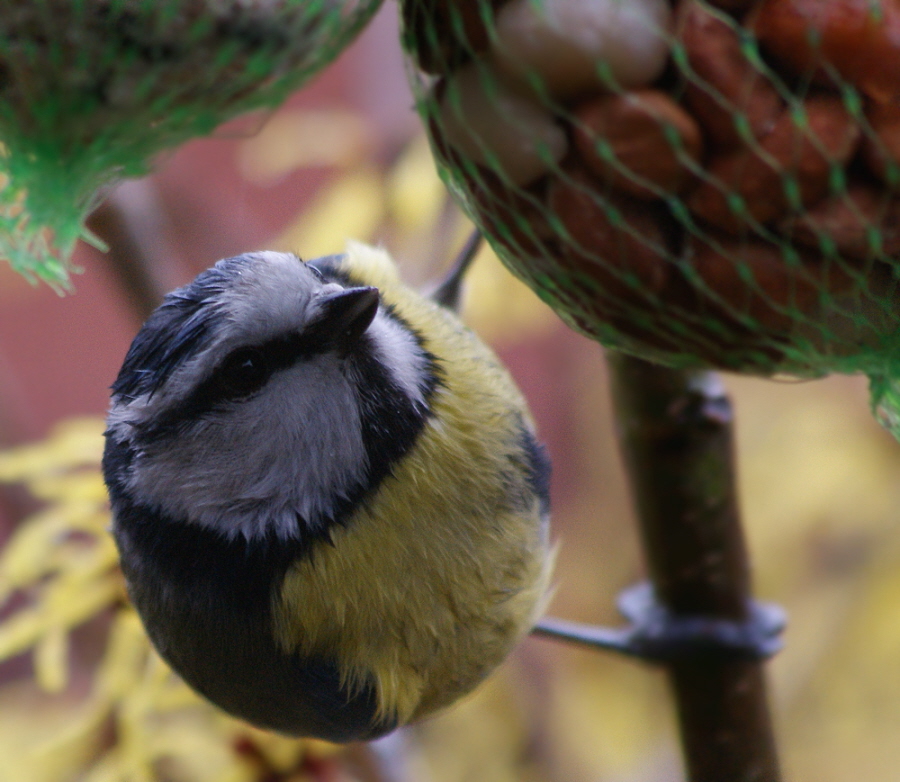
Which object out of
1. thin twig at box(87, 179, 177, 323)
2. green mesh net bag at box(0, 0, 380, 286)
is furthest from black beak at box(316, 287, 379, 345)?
thin twig at box(87, 179, 177, 323)

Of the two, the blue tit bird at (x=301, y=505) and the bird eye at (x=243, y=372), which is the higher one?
the bird eye at (x=243, y=372)

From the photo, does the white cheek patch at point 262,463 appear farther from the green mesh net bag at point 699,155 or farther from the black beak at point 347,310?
the green mesh net bag at point 699,155

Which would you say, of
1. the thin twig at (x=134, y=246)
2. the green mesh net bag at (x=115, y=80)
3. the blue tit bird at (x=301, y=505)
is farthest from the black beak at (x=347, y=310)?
the thin twig at (x=134, y=246)

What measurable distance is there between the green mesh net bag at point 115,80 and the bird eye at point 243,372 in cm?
11

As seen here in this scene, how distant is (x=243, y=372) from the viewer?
1.97 ft

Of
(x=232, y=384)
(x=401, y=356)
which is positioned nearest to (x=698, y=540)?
(x=401, y=356)

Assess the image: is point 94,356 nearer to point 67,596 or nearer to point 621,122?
point 67,596

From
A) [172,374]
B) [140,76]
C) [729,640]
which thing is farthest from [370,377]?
[729,640]

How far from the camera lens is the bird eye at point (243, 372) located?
591 millimetres

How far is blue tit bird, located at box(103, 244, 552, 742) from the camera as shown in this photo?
596 millimetres

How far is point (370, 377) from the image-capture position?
632 millimetres

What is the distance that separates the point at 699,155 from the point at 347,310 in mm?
252

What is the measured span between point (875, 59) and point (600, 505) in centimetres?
127

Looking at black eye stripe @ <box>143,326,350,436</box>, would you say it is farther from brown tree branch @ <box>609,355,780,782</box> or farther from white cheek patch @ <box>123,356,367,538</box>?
brown tree branch @ <box>609,355,780,782</box>
